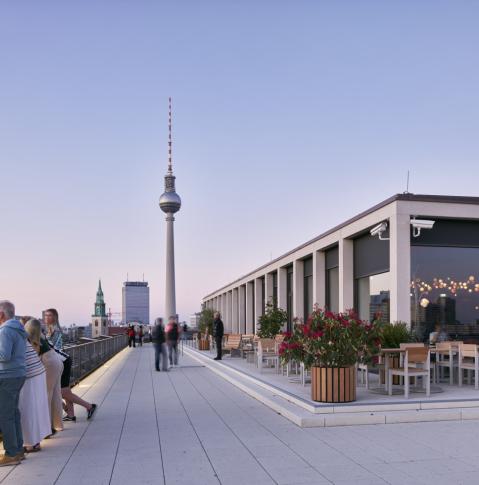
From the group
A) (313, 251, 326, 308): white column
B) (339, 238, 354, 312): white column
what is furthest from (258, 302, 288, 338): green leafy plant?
(339, 238, 354, 312): white column

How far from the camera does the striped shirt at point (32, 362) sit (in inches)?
271

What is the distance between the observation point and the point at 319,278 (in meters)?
20.6

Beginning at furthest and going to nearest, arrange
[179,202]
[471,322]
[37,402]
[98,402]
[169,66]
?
[179,202]
[169,66]
[471,322]
[98,402]
[37,402]

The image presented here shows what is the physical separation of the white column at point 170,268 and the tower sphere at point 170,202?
904 millimetres

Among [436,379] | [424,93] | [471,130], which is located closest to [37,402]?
[436,379]

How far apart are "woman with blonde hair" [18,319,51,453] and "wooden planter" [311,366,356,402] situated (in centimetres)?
414

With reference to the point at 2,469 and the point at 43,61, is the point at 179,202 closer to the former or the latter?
the point at 43,61

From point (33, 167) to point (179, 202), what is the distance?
53.8 m

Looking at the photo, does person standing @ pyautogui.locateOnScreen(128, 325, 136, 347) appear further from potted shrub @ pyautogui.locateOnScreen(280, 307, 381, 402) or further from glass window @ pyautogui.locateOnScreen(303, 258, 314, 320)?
potted shrub @ pyautogui.locateOnScreen(280, 307, 381, 402)

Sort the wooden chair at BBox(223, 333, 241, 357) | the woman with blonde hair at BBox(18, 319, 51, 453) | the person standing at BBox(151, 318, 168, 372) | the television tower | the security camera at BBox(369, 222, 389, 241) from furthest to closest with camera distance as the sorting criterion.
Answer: the television tower
the wooden chair at BBox(223, 333, 241, 357)
the person standing at BBox(151, 318, 168, 372)
the security camera at BBox(369, 222, 389, 241)
the woman with blonde hair at BBox(18, 319, 51, 453)

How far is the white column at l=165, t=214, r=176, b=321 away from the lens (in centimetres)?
7925

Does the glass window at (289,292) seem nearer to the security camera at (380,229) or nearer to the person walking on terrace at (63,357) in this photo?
the security camera at (380,229)

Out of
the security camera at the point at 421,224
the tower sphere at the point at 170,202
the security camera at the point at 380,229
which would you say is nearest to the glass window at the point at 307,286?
the security camera at the point at 380,229

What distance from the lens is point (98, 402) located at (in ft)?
35.6
